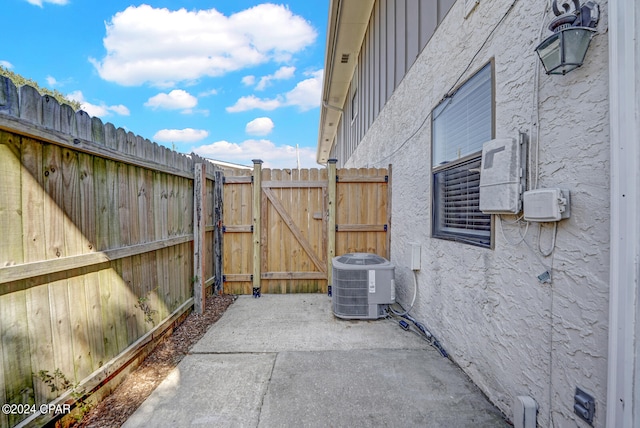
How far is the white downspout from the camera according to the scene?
3.63 ft

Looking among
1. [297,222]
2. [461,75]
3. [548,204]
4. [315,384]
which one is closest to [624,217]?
[548,204]

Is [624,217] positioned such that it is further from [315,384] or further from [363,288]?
[363,288]

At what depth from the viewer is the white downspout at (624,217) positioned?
3.63 ft

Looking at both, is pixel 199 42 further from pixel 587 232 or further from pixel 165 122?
pixel 587 232

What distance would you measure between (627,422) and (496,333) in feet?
2.71

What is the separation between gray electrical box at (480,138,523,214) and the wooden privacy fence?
9.12 ft

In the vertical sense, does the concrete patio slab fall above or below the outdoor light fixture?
below

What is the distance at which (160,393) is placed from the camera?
82.1 inches

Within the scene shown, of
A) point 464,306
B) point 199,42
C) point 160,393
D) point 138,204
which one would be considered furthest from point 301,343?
point 199,42

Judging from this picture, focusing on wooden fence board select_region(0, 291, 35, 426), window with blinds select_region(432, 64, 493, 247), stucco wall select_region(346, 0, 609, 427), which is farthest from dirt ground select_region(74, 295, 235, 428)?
window with blinds select_region(432, 64, 493, 247)

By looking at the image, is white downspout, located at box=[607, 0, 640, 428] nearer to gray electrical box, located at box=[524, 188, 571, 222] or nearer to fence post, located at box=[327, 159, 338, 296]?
gray electrical box, located at box=[524, 188, 571, 222]

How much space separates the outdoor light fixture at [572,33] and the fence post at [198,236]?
12.0ft

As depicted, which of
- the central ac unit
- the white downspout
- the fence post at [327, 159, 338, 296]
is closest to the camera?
the white downspout

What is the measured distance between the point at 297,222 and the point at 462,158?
2751mm
